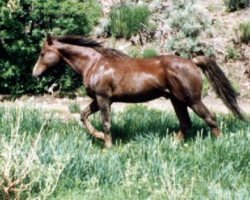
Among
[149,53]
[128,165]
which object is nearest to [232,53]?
[149,53]

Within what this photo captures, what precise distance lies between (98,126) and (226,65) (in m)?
6.42

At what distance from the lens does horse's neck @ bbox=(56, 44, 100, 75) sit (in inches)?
331

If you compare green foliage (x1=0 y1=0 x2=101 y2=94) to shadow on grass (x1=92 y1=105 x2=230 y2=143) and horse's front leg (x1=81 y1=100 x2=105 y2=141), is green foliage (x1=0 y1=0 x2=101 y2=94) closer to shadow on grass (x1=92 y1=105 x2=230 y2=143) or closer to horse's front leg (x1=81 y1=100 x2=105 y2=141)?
shadow on grass (x1=92 y1=105 x2=230 y2=143)

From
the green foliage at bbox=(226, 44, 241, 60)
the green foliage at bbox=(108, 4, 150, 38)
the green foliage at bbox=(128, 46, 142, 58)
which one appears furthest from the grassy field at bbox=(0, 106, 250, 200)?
the green foliage at bbox=(108, 4, 150, 38)

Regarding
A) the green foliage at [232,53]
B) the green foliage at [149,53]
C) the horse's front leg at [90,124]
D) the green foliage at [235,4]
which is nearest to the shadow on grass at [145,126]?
the horse's front leg at [90,124]

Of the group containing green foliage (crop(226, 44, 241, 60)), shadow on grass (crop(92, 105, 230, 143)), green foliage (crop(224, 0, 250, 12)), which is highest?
shadow on grass (crop(92, 105, 230, 143))

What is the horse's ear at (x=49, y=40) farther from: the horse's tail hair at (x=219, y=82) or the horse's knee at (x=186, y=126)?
the horse's knee at (x=186, y=126)

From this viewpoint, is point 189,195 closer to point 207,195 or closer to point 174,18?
point 207,195

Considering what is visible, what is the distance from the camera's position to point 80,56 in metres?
8.47

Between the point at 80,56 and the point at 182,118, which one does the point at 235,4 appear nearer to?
the point at 182,118

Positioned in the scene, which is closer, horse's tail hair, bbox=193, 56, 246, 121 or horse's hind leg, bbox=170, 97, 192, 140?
horse's tail hair, bbox=193, 56, 246, 121

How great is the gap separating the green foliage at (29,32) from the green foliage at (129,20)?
2102 mm

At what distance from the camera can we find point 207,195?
5715 mm

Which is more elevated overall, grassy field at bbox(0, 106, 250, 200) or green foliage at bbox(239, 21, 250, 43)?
grassy field at bbox(0, 106, 250, 200)
